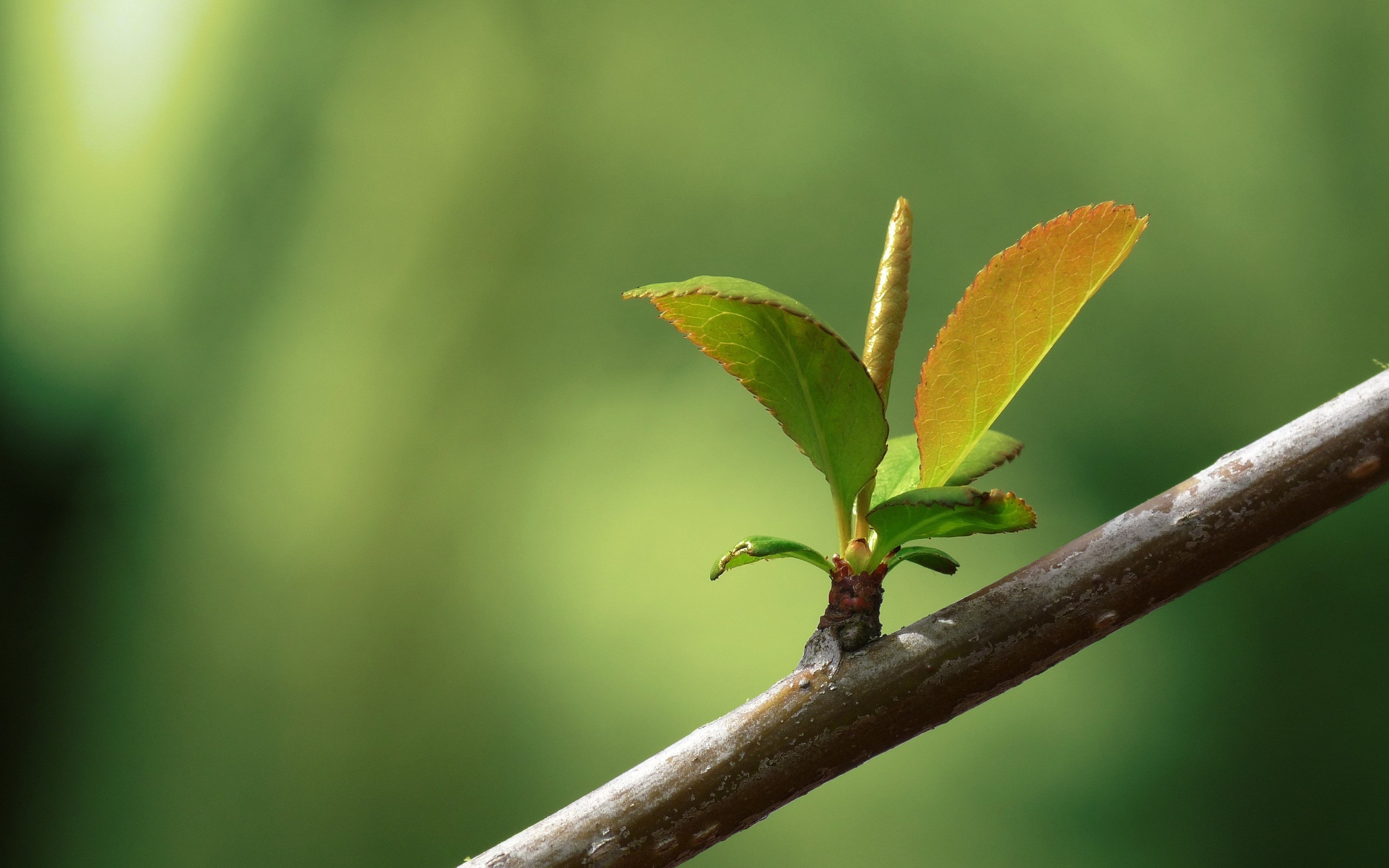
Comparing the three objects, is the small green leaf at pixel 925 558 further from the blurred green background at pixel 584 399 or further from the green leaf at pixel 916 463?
the blurred green background at pixel 584 399

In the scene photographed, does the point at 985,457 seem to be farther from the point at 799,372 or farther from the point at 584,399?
the point at 584,399

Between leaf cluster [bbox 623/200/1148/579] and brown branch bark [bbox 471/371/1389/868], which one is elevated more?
leaf cluster [bbox 623/200/1148/579]

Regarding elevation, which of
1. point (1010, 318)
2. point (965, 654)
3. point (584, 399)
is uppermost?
point (584, 399)

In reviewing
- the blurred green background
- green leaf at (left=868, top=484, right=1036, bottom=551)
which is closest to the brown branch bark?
green leaf at (left=868, top=484, right=1036, bottom=551)

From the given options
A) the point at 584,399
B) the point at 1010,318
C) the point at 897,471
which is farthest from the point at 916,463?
the point at 584,399

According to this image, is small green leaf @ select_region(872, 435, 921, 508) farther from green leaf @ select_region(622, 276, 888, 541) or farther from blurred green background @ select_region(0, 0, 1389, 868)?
blurred green background @ select_region(0, 0, 1389, 868)

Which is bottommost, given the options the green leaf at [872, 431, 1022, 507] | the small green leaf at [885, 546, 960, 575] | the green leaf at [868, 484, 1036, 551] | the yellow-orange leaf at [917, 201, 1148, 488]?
the small green leaf at [885, 546, 960, 575]

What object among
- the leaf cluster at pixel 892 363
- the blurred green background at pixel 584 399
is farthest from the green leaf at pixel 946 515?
the blurred green background at pixel 584 399
